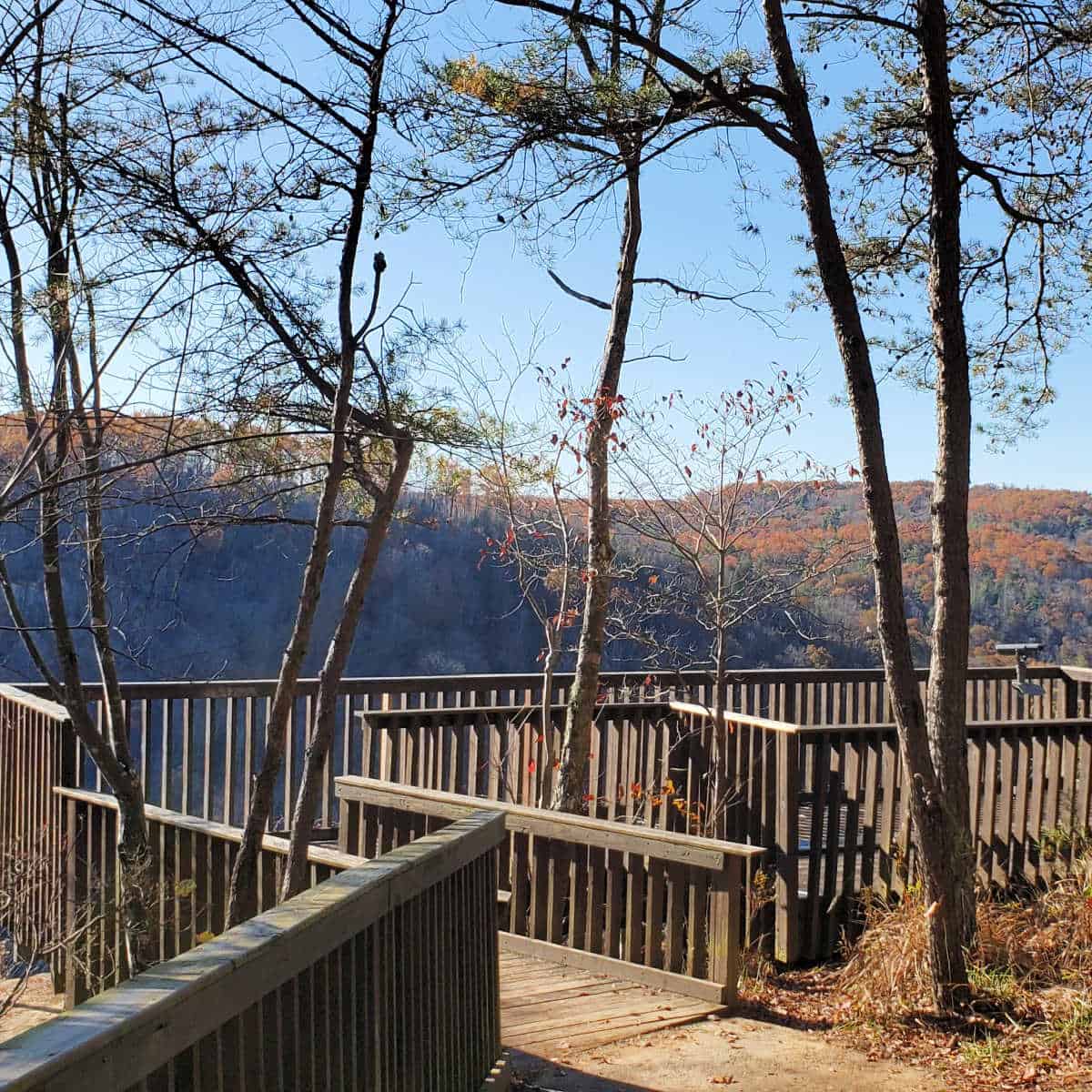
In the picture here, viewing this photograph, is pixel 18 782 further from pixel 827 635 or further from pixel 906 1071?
pixel 827 635

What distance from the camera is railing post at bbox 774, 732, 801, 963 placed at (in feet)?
20.6

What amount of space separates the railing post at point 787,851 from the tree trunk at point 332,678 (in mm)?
2726

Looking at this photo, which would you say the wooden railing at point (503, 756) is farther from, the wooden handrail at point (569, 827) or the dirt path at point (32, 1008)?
the dirt path at point (32, 1008)

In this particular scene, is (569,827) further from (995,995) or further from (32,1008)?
(32,1008)

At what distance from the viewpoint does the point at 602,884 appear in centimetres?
552

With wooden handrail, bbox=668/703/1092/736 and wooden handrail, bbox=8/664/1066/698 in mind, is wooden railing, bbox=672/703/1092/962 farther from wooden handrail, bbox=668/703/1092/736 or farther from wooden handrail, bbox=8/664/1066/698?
wooden handrail, bbox=8/664/1066/698

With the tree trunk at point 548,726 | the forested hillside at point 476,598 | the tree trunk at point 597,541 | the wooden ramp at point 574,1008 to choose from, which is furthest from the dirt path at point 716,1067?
the forested hillside at point 476,598

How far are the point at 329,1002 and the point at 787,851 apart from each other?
4.38 meters

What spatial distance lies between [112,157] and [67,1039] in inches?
146

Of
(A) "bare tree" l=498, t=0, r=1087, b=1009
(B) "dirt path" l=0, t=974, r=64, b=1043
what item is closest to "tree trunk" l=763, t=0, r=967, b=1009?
(A) "bare tree" l=498, t=0, r=1087, b=1009

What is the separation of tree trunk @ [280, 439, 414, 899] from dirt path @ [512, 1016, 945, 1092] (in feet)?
3.57

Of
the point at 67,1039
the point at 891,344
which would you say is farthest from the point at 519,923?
the point at 891,344

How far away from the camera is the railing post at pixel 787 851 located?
20.6 feet

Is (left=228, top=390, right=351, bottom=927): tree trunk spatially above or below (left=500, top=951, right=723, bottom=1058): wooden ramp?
above
